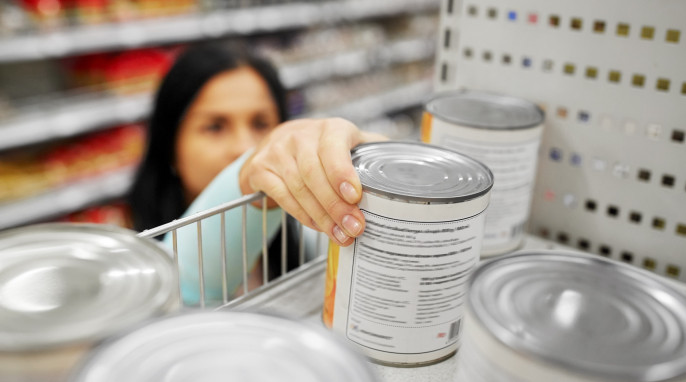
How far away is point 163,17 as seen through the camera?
2.67 metres

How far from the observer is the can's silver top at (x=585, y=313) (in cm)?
40

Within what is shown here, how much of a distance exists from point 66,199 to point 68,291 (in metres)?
2.42

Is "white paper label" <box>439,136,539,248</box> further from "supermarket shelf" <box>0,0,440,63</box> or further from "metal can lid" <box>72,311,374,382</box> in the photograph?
"supermarket shelf" <box>0,0,440,63</box>

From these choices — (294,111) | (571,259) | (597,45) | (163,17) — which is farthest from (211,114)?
(294,111)

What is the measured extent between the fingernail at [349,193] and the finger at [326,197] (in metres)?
0.01

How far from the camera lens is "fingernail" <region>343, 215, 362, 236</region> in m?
0.59

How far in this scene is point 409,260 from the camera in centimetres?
58

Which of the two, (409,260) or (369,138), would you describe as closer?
(409,260)

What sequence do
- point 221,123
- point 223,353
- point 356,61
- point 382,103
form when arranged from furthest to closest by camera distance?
point 382,103 < point 356,61 < point 221,123 < point 223,353

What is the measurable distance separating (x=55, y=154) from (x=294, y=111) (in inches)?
58.8

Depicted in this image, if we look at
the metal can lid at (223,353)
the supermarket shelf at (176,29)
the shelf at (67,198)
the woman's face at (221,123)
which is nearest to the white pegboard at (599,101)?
the metal can lid at (223,353)

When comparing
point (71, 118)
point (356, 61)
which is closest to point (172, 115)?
point (71, 118)

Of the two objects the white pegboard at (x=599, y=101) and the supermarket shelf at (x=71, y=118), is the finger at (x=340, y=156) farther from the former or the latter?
the supermarket shelf at (x=71, y=118)

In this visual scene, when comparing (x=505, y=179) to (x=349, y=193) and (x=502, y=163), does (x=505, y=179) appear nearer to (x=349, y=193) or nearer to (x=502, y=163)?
(x=502, y=163)
